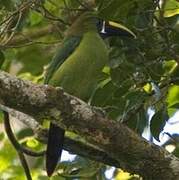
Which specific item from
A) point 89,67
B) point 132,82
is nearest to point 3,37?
point 89,67

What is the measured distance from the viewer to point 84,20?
3309mm

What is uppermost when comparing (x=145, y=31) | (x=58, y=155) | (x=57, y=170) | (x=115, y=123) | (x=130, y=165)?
(x=145, y=31)

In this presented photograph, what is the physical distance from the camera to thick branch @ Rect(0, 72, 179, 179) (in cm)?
219

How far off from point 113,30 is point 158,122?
1.67 feet

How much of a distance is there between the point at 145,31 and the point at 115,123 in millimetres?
527

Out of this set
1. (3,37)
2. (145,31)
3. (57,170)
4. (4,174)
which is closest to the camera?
(145,31)

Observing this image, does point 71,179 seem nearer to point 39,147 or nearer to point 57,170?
point 57,170

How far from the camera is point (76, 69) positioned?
2.98 meters

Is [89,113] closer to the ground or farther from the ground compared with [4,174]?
farther from the ground

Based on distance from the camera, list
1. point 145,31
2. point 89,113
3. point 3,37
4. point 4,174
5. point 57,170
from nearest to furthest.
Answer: point 89,113
point 145,31
point 3,37
point 57,170
point 4,174

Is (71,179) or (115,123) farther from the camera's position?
(71,179)

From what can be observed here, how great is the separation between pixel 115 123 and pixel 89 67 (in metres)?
0.66

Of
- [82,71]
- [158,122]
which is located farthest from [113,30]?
[158,122]

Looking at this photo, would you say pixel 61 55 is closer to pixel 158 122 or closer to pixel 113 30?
pixel 113 30
